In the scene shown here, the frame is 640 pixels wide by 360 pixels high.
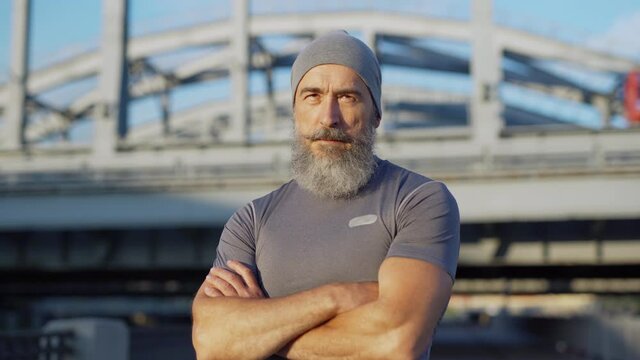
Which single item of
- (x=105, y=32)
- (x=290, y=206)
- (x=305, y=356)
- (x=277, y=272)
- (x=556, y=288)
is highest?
(x=105, y=32)

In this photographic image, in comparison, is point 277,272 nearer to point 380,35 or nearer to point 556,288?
point 556,288

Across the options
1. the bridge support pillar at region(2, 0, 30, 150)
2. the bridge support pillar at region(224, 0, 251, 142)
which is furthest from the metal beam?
the bridge support pillar at region(2, 0, 30, 150)

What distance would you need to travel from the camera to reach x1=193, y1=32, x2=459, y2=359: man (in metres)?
2.52

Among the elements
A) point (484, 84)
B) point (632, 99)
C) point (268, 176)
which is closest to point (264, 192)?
point (268, 176)

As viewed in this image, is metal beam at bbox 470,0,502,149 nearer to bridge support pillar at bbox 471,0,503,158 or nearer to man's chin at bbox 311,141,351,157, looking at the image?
bridge support pillar at bbox 471,0,503,158

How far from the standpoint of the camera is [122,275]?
31.8 meters

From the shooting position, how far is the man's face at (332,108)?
9.01ft

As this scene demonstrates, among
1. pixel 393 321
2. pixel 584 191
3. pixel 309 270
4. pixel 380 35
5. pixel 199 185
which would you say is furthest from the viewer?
pixel 380 35

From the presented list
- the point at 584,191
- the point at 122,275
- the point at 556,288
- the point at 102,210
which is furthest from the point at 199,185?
the point at 556,288

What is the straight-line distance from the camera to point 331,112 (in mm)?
2738

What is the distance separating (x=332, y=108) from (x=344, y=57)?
0.18m

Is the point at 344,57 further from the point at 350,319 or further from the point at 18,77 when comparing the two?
the point at 18,77

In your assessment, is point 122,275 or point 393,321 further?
point 122,275

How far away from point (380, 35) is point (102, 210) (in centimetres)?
2954
